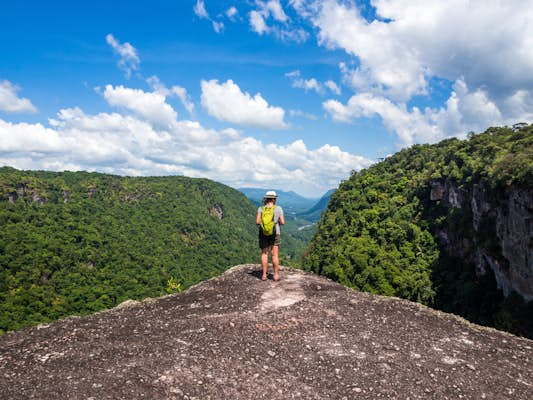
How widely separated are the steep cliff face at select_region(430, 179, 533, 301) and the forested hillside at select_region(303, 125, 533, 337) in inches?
4.6

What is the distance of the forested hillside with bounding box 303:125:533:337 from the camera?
34938mm

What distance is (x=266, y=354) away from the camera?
6.06 m

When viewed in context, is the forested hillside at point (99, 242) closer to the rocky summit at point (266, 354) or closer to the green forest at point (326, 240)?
the green forest at point (326, 240)

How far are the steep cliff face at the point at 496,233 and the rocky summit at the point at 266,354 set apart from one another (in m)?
31.5

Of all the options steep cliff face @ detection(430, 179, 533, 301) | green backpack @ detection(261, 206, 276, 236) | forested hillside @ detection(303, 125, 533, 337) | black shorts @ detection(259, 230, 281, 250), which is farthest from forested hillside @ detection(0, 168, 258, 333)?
green backpack @ detection(261, 206, 276, 236)

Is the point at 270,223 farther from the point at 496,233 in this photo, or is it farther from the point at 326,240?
the point at 326,240

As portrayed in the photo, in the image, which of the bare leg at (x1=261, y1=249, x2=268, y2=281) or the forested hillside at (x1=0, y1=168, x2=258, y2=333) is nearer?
the bare leg at (x1=261, y1=249, x2=268, y2=281)

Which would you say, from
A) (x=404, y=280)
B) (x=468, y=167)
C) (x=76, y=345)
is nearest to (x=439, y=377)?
(x=76, y=345)

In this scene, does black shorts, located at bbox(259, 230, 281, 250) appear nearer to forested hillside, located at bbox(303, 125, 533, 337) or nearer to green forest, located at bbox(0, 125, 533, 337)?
forested hillside, located at bbox(303, 125, 533, 337)

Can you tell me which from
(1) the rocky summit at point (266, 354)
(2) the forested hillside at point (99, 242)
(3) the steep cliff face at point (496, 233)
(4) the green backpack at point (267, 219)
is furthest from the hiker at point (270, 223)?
(2) the forested hillside at point (99, 242)

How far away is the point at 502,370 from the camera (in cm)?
577

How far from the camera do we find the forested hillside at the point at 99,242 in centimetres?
6800

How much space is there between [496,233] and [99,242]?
91.4 m

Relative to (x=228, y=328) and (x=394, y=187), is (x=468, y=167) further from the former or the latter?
(x=228, y=328)
